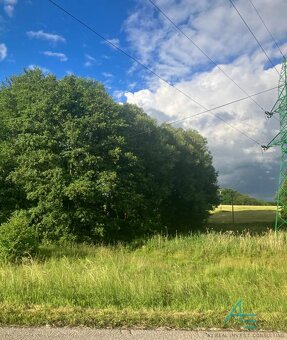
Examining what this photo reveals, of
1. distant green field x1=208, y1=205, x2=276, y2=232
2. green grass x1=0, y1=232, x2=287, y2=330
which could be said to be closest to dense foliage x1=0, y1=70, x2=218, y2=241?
green grass x1=0, y1=232, x2=287, y2=330

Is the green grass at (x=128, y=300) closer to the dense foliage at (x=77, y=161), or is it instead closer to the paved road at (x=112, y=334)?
the paved road at (x=112, y=334)

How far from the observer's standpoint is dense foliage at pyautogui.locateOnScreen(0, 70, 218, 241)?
2612 cm

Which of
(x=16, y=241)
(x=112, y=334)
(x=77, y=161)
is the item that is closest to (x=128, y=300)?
(x=112, y=334)

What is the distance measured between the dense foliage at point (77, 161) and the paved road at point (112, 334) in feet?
63.9

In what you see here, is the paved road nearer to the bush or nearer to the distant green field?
the bush

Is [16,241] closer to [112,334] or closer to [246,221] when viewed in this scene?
[112,334]

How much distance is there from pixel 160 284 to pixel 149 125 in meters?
25.6

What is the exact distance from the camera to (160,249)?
23109mm

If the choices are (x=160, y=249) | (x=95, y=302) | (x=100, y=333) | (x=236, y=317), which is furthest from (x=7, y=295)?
(x=160, y=249)

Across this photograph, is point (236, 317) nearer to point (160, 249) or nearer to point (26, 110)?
point (160, 249)

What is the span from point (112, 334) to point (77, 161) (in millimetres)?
21869

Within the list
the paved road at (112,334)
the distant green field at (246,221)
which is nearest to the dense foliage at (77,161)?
the distant green field at (246,221)

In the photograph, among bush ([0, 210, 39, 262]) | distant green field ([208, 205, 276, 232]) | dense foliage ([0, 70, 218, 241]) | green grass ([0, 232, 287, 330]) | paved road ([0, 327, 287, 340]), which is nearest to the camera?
paved road ([0, 327, 287, 340])

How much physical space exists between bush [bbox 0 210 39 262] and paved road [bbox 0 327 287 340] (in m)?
10.6
